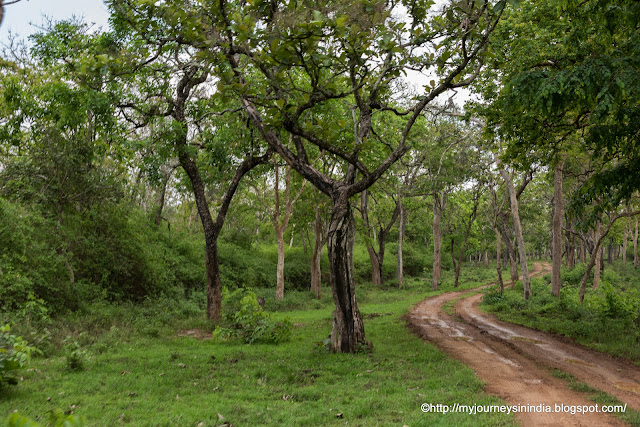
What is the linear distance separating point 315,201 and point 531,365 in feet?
48.2

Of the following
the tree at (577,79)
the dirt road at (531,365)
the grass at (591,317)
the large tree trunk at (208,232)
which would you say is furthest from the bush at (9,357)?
the grass at (591,317)

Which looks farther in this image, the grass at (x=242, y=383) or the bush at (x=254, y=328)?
the bush at (x=254, y=328)

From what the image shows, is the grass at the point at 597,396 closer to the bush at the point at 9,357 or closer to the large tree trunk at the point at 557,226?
the bush at the point at 9,357

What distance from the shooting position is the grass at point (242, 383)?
572 cm

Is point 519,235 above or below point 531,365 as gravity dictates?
above

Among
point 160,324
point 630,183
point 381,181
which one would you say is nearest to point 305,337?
point 160,324

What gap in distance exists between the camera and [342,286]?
9.99 metres

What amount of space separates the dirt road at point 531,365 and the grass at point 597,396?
12 centimetres

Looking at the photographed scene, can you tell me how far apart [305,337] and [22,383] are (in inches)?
287

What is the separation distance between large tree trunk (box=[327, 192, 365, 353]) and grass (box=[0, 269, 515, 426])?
0.48 m

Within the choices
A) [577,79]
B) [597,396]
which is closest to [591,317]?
[597,396]

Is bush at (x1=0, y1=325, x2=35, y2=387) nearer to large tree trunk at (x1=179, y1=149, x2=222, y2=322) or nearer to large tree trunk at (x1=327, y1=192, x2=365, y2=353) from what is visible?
large tree trunk at (x1=327, y1=192, x2=365, y2=353)

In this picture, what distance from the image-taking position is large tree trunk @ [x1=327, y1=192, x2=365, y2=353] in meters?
9.98

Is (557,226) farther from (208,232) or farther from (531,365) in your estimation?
(208,232)
